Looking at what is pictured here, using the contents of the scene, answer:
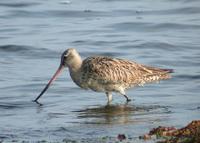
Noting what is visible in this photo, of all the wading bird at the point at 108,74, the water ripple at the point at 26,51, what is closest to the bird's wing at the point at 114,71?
the wading bird at the point at 108,74

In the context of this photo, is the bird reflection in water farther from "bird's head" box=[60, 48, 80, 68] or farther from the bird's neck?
"bird's head" box=[60, 48, 80, 68]

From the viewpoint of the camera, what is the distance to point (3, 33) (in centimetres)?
2088

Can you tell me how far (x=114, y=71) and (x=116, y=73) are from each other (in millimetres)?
58

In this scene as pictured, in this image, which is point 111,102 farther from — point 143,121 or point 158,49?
point 158,49

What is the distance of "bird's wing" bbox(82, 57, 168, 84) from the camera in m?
13.7

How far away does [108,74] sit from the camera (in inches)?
540

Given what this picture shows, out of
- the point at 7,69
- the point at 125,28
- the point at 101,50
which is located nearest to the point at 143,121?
the point at 7,69

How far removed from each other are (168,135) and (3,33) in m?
11.7

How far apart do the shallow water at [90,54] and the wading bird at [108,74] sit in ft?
0.83

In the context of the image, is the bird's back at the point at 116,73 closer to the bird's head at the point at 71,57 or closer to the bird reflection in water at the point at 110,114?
the bird's head at the point at 71,57

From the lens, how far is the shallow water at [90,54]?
11.5m

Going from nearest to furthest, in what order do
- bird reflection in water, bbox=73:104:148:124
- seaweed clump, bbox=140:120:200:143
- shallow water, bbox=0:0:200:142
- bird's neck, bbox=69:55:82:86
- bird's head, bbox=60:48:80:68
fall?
seaweed clump, bbox=140:120:200:143 → shallow water, bbox=0:0:200:142 → bird reflection in water, bbox=73:104:148:124 → bird's neck, bbox=69:55:82:86 → bird's head, bbox=60:48:80:68

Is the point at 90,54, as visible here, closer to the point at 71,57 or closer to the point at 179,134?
the point at 71,57

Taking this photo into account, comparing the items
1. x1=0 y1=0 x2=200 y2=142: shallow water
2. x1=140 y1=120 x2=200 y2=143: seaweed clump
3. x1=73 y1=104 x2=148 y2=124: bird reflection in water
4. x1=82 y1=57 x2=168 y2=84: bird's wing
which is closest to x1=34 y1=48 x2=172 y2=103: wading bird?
x1=82 y1=57 x2=168 y2=84: bird's wing
